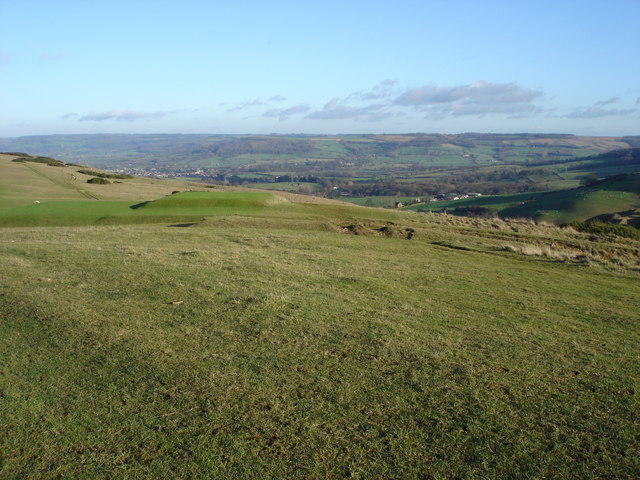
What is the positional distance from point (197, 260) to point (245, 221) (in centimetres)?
1208

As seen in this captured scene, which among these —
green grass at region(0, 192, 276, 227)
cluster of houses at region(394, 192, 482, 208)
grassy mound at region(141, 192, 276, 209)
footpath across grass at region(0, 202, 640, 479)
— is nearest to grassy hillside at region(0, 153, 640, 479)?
footpath across grass at region(0, 202, 640, 479)

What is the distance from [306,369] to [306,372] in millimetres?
111

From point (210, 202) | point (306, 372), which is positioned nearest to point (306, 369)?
point (306, 372)

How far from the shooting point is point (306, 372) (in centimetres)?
823

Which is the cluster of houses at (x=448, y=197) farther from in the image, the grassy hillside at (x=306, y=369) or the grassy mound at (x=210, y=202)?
the grassy hillside at (x=306, y=369)

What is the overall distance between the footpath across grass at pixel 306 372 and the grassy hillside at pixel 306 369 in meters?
0.03

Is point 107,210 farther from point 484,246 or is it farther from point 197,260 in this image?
point 484,246

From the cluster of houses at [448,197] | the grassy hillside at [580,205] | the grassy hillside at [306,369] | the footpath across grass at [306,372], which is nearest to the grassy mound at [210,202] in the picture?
the grassy hillside at [306,369]

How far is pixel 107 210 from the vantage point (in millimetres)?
34562

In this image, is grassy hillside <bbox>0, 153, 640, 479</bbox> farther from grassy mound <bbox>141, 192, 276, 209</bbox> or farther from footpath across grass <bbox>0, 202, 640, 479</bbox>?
grassy mound <bbox>141, 192, 276, 209</bbox>

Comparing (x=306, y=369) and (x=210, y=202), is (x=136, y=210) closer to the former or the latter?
(x=210, y=202)

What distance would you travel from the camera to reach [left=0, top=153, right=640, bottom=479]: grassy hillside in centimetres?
604

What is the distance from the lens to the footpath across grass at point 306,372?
237 inches

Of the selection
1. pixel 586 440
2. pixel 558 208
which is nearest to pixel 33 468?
pixel 586 440
